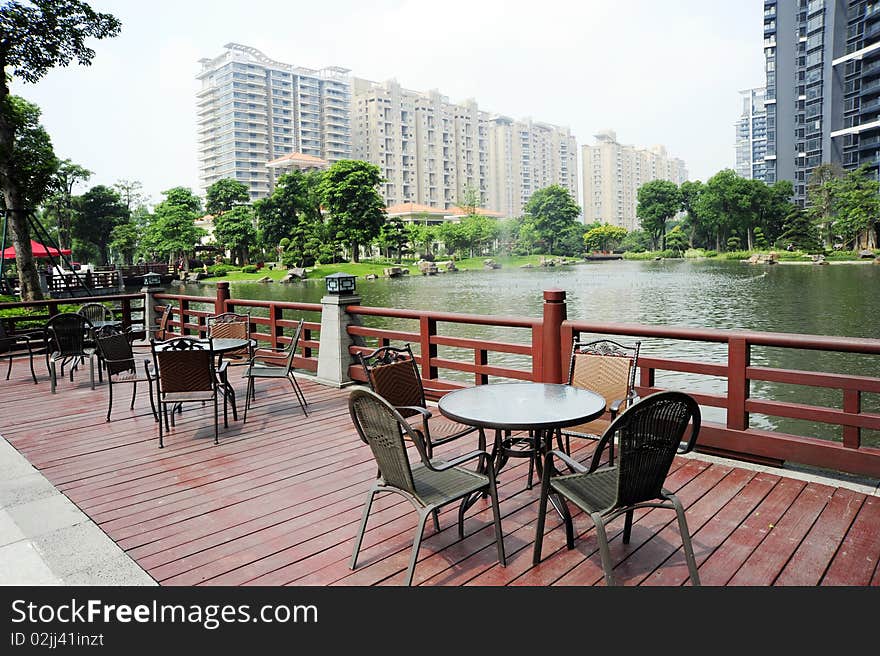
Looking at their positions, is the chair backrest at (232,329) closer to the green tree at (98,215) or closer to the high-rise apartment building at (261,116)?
the green tree at (98,215)

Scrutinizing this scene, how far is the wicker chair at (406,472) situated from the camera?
8.30 ft

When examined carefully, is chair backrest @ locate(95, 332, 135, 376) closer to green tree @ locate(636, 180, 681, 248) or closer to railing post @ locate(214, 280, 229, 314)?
railing post @ locate(214, 280, 229, 314)

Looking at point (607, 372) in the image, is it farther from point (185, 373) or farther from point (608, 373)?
point (185, 373)

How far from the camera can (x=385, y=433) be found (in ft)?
8.50

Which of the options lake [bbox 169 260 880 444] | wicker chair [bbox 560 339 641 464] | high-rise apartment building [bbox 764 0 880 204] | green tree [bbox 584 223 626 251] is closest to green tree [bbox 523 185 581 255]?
green tree [bbox 584 223 626 251]

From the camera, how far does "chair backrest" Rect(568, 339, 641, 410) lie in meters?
3.76

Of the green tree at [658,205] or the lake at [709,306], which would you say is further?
the green tree at [658,205]

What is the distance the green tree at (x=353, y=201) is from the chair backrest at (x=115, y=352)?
49.4 metres

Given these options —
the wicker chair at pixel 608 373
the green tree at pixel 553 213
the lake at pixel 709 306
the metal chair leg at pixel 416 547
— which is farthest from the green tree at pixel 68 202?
the green tree at pixel 553 213

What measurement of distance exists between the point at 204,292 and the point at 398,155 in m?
81.9

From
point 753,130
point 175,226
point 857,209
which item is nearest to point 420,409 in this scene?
point 175,226

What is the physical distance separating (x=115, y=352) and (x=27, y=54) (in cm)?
1215

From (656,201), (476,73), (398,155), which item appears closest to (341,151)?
(398,155)

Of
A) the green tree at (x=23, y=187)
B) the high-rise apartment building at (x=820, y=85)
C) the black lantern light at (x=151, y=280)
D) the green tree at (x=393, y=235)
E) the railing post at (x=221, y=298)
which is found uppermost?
the high-rise apartment building at (x=820, y=85)
